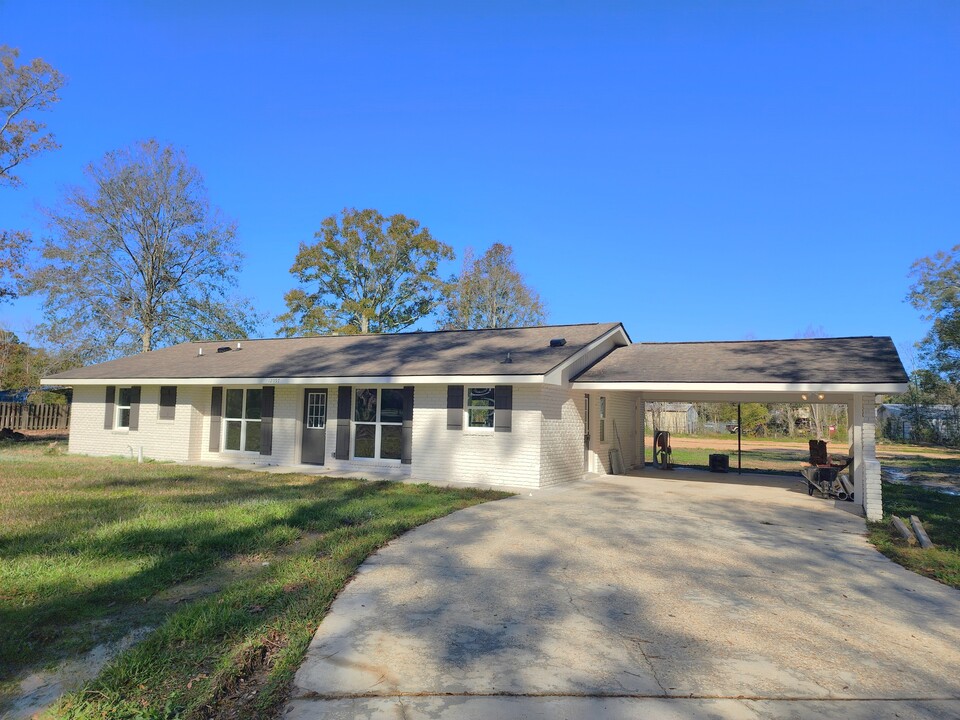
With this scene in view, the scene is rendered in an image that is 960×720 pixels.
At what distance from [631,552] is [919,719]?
3863 millimetres

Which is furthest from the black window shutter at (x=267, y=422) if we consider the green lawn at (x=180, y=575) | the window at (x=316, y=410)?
the green lawn at (x=180, y=575)

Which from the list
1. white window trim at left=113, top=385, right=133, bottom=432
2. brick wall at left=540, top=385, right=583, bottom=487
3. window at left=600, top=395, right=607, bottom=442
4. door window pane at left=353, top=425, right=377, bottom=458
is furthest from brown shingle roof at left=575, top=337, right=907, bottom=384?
white window trim at left=113, top=385, right=133, bottom=432

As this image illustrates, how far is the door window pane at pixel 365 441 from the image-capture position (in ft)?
49.1

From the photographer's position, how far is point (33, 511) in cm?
820

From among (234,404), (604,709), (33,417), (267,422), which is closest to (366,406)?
(267,422)

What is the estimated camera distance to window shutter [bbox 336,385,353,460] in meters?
15.0

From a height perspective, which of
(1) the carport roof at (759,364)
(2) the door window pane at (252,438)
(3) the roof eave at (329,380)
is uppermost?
(1) the carport roof at (759,364)

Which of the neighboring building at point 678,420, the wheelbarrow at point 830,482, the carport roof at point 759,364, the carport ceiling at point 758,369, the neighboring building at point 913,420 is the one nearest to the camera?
the carport ceiling at point 758,369

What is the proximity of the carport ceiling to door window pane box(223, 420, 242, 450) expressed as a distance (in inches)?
392

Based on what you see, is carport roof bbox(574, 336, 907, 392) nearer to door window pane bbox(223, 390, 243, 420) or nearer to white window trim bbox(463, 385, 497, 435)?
white window trim bbox(463, 385, 497, 435)

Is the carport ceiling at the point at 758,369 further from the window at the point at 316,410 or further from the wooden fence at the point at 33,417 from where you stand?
the wooden fence at the point at 33,417

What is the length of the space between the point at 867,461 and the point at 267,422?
1387cm

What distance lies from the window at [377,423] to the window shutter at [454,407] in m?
1.61

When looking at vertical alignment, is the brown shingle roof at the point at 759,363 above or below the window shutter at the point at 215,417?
above
